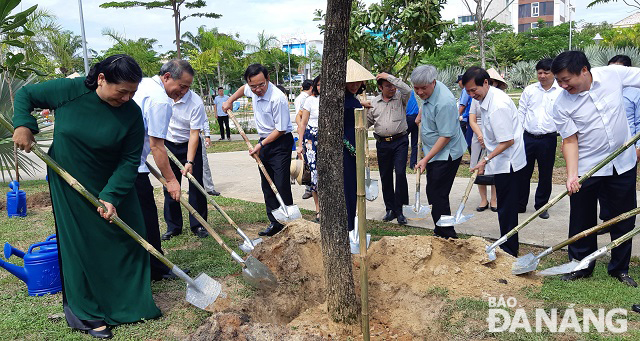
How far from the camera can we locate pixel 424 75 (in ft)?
15.1

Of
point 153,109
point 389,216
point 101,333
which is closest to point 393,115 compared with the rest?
point 389,216

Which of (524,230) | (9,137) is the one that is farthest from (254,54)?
(524,230)

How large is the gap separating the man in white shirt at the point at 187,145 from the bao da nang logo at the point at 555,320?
10.8 feet

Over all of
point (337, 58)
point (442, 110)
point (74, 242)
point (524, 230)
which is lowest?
point (524, 230)

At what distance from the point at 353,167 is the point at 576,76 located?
2.07 m

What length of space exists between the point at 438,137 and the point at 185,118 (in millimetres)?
2625

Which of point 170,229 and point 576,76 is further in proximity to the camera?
point 170,229

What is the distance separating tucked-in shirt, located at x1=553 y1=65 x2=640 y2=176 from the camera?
3.78 metres

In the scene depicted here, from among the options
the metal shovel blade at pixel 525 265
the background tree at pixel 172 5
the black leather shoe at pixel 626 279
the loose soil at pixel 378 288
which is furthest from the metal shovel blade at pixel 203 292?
the background tree at pixel 172 5

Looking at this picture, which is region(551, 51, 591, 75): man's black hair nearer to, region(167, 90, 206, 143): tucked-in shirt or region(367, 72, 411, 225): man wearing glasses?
region(367, 72, 411, 225): man wearing glasses

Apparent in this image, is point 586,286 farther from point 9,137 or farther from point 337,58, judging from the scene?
point 9,137

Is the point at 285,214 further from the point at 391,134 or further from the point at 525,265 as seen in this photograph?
the point at 525,265

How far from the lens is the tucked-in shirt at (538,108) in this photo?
19.7 feet

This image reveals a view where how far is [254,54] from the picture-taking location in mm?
40219
